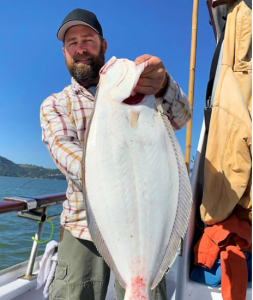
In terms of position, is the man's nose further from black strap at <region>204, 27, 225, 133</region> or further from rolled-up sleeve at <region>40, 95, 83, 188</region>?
black strap at <region>204, 27, 225, 133</region>

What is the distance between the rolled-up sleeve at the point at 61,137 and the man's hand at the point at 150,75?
0.49 meters

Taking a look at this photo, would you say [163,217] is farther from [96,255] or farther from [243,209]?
[243,209]

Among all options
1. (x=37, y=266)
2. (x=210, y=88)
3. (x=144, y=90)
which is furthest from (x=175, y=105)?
(x=37, y=266)

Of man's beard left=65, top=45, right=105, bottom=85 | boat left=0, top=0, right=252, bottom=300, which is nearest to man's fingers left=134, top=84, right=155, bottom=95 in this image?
man's beard left=65, top=45, right=105, bottom=85

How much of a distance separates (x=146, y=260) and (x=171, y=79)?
0.95 metres

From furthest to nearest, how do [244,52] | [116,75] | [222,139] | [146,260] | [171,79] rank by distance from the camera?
1. [244,52]
2. [222,139]
3. [171,79]
4. [116,75]
5. [146,260]

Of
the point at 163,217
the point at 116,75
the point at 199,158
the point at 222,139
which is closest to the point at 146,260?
the point at 163,217

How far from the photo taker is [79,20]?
173 centimetres

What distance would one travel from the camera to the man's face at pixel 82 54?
1.79 metres

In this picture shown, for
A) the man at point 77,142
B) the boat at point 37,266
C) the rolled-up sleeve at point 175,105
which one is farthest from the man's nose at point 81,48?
the boat at point 37,266

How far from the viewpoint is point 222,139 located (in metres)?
2.09

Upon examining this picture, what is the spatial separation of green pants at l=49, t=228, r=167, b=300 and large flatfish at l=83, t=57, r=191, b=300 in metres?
0.53

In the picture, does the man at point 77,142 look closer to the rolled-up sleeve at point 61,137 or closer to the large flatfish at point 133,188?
the rolled-up sleeve at point 61,137

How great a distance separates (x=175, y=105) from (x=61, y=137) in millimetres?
691
